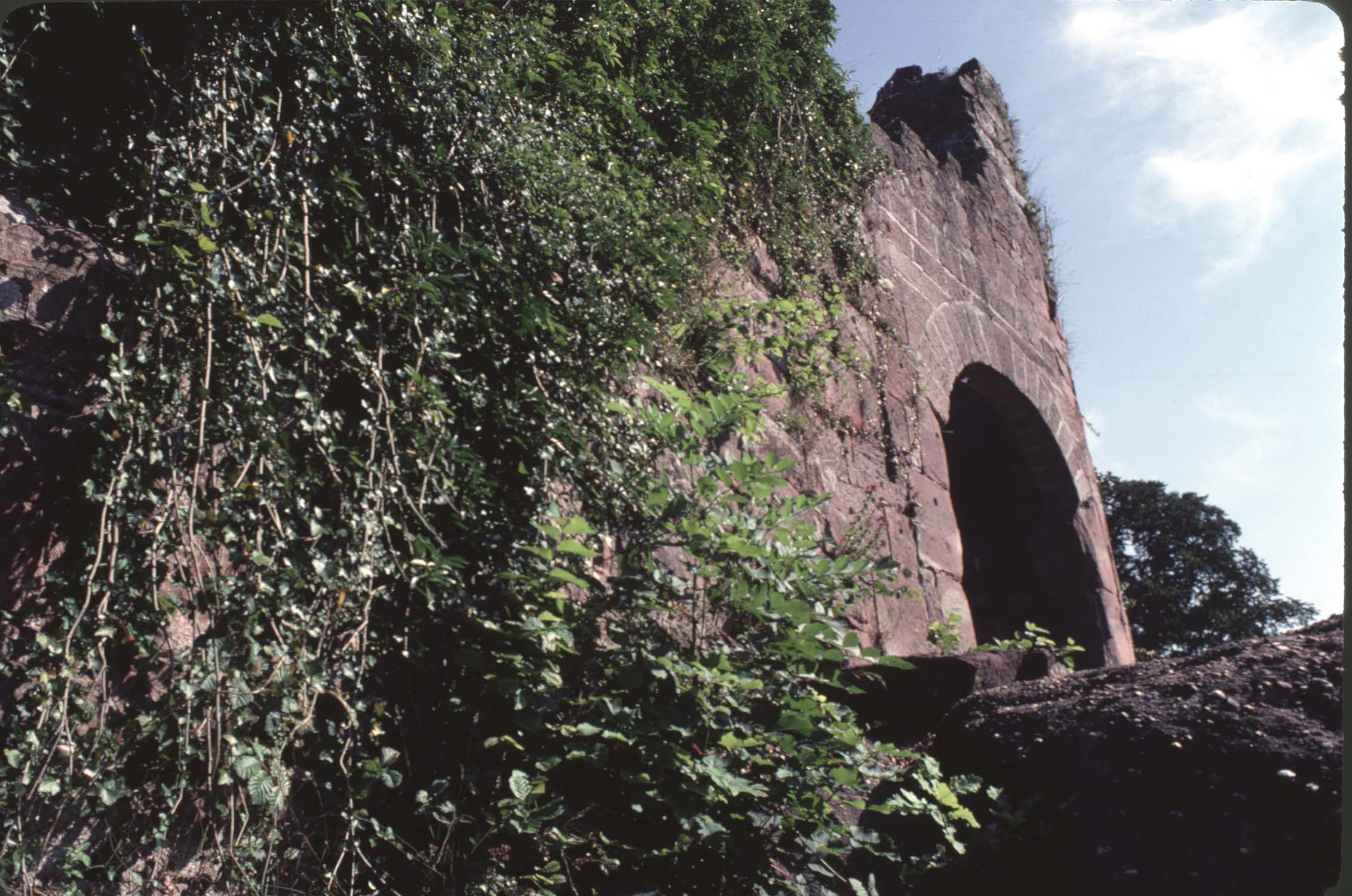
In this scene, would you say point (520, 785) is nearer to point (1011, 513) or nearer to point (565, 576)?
point (565, 576)

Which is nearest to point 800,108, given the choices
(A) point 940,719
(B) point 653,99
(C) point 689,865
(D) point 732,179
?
(D) point 732,179

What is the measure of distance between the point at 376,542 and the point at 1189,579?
897 inches

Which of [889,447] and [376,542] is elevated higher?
[889,447]

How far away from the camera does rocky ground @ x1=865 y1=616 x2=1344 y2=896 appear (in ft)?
6.88

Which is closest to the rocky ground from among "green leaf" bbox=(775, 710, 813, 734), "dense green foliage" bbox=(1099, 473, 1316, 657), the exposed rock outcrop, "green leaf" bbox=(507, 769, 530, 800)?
"green leaf" bbox=(775, 710, 813, 734)

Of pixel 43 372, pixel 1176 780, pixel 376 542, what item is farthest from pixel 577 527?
pixel 1176 780

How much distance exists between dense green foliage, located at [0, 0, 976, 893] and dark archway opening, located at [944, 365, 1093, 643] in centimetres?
401

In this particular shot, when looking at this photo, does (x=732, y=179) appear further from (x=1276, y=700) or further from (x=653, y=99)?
(x=1276, y=700)

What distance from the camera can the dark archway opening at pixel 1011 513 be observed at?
250 inches

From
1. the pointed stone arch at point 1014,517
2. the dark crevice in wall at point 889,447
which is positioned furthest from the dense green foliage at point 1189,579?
the dark crevice in wall at point 889,447

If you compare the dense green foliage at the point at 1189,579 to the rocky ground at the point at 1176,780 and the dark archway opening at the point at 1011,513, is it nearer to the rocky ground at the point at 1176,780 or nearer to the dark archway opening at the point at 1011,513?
the dark archway opening at the point at 1011,513

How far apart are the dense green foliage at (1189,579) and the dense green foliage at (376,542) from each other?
20035 millimetres

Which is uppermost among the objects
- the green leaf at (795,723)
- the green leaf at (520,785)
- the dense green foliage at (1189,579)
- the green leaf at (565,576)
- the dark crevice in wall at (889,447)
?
the dense green foliage at (1189,579)

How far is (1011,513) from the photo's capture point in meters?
6.73
